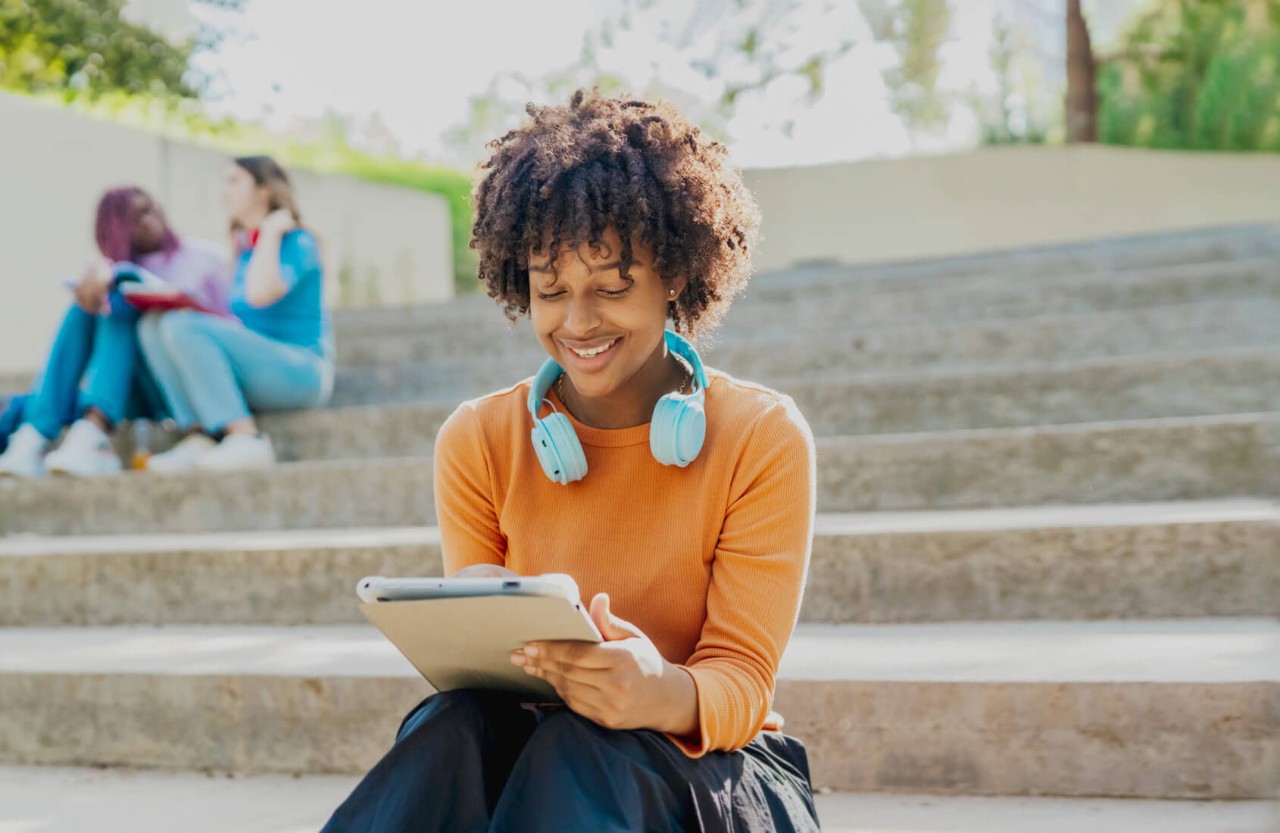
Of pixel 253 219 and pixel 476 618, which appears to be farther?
pixel 253 219

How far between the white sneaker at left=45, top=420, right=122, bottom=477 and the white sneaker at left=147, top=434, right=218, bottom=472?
0.39ft

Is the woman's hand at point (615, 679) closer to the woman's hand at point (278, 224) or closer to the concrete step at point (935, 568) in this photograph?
the concrete step at point (935, 568)

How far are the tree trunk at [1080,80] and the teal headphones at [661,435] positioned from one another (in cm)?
1077

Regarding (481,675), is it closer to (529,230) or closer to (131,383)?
(529,230)

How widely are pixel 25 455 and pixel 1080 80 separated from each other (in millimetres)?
10204

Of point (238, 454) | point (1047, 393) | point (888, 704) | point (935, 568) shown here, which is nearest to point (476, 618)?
point (888, 704)

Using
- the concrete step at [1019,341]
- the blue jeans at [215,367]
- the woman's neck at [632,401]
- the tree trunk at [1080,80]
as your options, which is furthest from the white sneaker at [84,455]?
the tree trunk at [1080,80]

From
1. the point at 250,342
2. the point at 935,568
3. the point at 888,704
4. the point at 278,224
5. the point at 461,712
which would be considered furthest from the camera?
the point at 278,224

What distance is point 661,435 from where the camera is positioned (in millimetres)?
1595

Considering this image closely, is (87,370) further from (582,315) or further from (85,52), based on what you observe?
(85,52)

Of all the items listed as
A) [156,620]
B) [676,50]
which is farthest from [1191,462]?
[676,50]

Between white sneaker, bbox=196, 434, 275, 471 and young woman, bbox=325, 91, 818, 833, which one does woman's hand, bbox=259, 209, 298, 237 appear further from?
young woman, bbox=325, 91, 818, 833

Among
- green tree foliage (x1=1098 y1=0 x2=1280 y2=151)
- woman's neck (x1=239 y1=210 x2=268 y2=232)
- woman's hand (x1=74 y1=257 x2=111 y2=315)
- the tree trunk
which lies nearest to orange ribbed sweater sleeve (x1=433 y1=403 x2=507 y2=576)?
woman's hand (x1=74 y1=257 x2=111 y2=315)

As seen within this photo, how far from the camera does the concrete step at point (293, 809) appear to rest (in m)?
1.90
